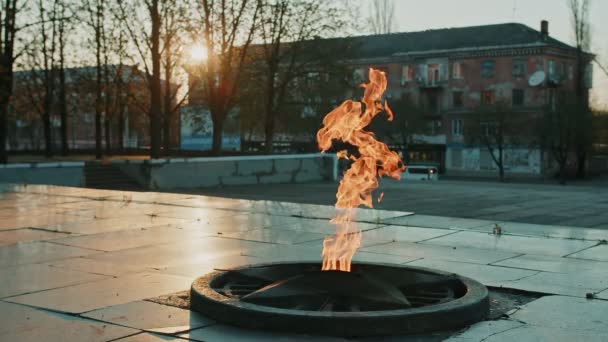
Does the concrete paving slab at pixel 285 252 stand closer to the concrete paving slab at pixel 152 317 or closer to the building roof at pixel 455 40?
the concrete paving slab at pixel 152 317

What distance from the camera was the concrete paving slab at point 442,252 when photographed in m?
9.14

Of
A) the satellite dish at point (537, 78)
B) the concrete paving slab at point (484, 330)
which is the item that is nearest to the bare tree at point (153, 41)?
the concrete paving slab at point (484, 330)

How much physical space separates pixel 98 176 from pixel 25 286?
19.1 meters

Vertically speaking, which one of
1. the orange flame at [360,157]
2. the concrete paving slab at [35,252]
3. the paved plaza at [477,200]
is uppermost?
the orange flame at [360,157]

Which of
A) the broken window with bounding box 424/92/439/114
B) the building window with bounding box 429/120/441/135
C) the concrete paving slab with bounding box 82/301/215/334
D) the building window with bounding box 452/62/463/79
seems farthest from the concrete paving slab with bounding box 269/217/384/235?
the broken window with bounding box 424/92/439/114

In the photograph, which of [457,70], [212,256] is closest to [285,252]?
[212,256]

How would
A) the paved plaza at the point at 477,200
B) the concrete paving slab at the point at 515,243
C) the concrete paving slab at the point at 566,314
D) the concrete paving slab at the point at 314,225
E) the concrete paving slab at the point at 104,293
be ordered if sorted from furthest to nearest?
1. the paved plaza at the point at 477,200
2. the concrete paving slab at the point at 314,225
3. the concrete paving slab at the point at 515,243
4. the concrete paving slab at the point at 104,293
5. the concrete paving slab at the point at 566,314

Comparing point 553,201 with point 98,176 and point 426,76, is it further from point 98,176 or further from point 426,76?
point 426,76

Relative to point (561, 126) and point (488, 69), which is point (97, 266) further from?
point (488, 69)

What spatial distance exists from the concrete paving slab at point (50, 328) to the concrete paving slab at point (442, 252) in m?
4.63

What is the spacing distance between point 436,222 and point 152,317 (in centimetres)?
778

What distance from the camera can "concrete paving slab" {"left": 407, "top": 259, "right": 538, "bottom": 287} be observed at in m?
7.68

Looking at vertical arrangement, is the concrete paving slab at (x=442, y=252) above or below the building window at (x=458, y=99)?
below

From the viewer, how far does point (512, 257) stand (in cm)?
926
